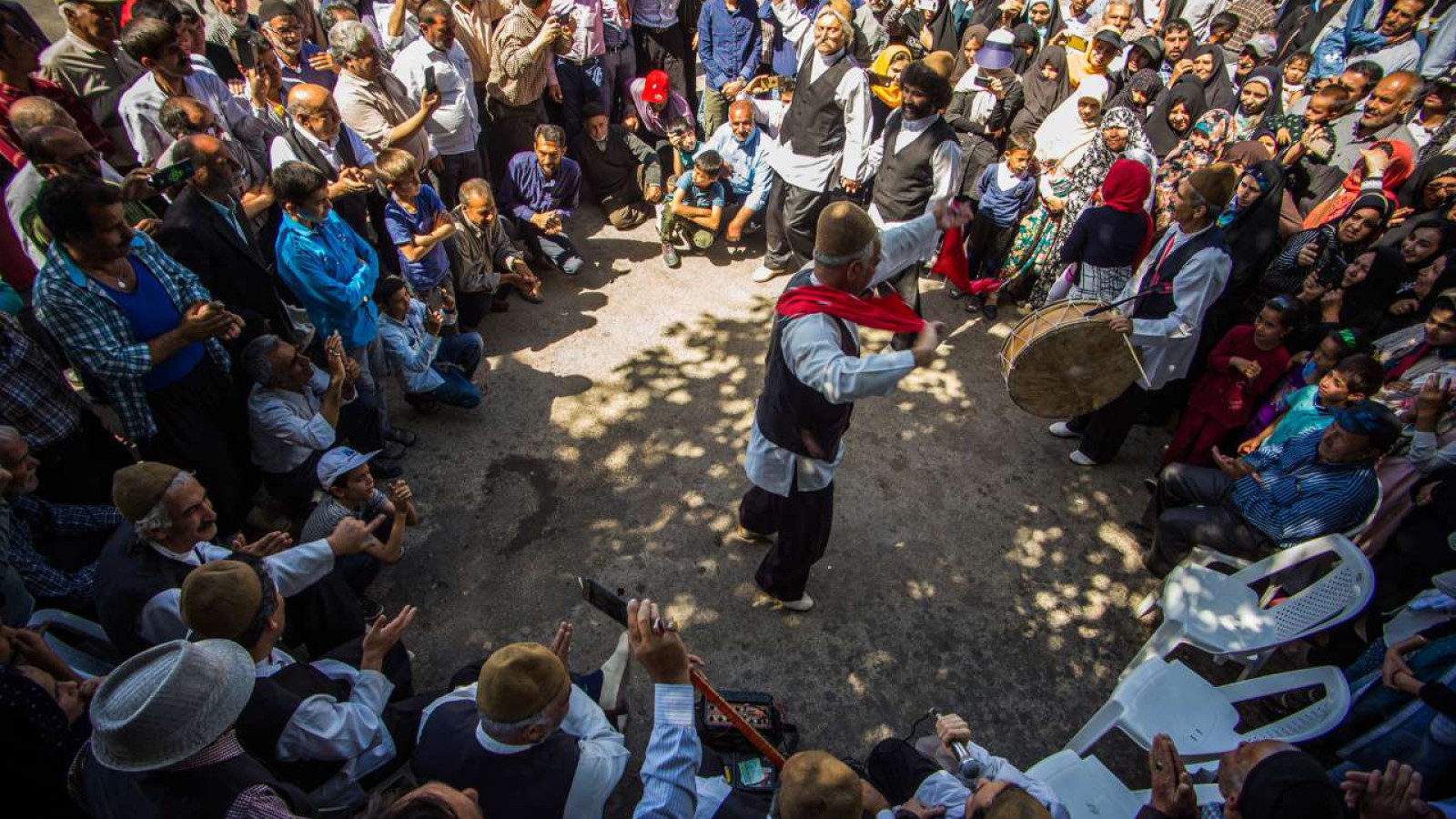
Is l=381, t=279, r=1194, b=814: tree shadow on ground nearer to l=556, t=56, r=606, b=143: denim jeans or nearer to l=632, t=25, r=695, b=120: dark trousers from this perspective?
l=556, t=56, r=606, b=143: denim jeans

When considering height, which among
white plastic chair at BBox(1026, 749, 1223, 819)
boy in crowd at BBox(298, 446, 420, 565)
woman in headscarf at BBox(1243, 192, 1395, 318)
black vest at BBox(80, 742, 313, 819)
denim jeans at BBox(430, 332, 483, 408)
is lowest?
denim jeans at BBox(430, 332, 483, 408)

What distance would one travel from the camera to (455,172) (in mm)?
6887

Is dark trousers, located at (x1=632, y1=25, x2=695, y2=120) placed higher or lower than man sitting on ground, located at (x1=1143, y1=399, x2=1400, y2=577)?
higher

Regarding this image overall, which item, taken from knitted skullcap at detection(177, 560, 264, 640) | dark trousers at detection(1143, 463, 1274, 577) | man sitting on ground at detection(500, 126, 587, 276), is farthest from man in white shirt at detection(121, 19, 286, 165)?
dark trousers at detection(1143, 463, 1274, 577)

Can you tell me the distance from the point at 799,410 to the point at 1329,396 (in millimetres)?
3032

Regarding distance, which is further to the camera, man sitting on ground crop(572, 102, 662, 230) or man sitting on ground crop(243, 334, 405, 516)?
man sitting on ground crop(572, 102, 662, 230)

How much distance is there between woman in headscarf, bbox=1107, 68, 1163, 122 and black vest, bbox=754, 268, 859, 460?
222 inches

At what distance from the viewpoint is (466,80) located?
6.64m

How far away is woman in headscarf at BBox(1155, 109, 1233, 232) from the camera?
243 inches

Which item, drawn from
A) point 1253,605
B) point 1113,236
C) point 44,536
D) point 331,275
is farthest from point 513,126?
point 1253,605

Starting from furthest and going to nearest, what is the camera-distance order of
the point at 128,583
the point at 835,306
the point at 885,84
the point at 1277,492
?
1. the point at 885,84
2. the point at 1277,492
3. the point at 835,306
4. the point at 128,583

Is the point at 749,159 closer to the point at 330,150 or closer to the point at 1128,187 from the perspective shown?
the point at 1128,187

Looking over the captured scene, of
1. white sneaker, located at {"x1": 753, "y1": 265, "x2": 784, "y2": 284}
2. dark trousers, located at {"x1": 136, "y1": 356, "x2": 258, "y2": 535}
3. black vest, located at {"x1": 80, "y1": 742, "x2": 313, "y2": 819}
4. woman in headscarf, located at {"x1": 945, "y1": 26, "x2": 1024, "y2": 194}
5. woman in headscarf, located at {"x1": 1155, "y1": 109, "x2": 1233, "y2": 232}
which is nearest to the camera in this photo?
black vest, located at {"x1": 80, "y1": 742, "x2": 313, "y2": 819}

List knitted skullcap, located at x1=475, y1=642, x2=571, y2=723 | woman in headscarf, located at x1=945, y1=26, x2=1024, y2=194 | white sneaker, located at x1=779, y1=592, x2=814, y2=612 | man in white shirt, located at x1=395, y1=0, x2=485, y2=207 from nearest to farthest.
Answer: knitted skullcap, located at x1=475, y1=642, x2=571, y2=723, white sneaker, located at x1=779, y1=592, x2=814, y2=612, man in white shirt, located at x1=395, y1=0, x2=485, y2=207, woman in headscarf, located at x1=945, y1=26, x2=1024, y2=194
